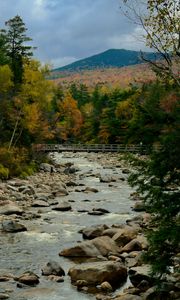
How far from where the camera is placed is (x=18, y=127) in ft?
152

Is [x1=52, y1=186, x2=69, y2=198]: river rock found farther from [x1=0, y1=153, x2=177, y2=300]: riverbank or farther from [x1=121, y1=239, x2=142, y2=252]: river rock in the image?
[x1=121, y1=239, x2=142, y2=252]: river rock

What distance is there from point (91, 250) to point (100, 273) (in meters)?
2.97

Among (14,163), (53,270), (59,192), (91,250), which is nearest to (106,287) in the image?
(53,270)

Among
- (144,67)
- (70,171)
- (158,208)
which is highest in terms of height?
(144,67)

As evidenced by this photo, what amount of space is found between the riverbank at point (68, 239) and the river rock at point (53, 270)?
0.11ft

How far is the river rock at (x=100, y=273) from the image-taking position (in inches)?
566

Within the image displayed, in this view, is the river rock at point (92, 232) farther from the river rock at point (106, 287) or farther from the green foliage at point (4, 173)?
the green foliage at point (4, 173)

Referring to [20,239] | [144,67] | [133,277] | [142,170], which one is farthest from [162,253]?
[20,239]

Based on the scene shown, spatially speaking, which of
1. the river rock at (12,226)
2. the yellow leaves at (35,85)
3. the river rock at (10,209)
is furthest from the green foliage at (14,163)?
the river rock at (12,226)

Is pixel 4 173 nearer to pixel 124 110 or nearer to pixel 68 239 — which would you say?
pixel 68 239

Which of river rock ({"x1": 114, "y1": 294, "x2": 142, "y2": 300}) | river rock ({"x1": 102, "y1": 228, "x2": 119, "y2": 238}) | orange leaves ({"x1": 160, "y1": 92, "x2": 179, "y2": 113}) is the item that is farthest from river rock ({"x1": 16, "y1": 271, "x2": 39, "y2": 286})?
orange leaves ({"x1": 160, "y1": 92, "x2": 179, "y2": 113})

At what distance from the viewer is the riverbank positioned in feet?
46.0

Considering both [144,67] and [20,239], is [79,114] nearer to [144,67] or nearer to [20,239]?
[20,239]

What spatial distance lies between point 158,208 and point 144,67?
184 inches
